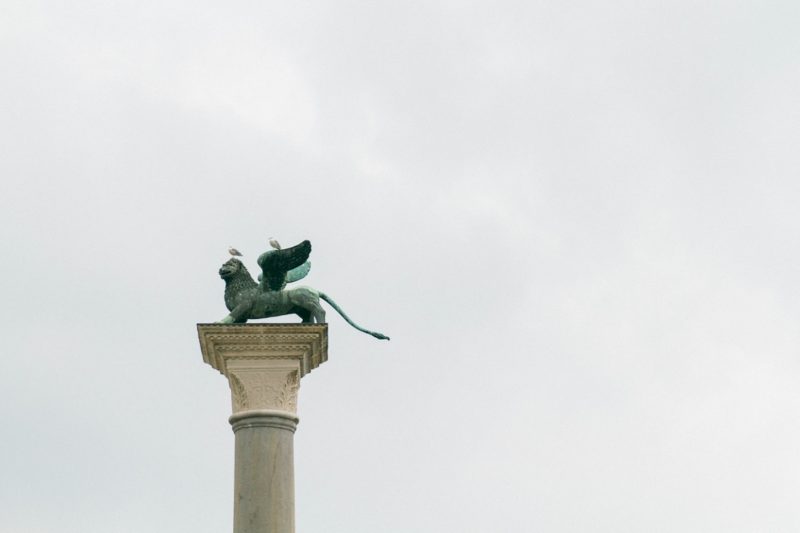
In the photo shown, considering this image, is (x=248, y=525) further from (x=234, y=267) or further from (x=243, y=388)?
(x=234, y=267)

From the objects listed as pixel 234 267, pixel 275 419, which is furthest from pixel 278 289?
pixel 275 419

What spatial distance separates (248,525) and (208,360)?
7.78 feet

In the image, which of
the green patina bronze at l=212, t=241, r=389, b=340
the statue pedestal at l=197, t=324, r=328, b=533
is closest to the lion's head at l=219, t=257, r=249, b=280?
the green patina bronze at l=212, t=241, r=389, b=340

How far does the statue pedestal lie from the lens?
13711mm

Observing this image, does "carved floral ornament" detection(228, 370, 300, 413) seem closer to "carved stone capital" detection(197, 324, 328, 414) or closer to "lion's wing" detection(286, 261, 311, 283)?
"carved stone capital" detection(197, 324, 328, 414)

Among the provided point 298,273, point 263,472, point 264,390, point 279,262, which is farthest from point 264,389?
point 298,273

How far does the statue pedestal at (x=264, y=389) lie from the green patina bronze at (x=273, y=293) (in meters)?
0.57

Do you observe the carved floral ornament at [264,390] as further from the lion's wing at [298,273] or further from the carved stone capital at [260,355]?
the lion's wing at [298,273]

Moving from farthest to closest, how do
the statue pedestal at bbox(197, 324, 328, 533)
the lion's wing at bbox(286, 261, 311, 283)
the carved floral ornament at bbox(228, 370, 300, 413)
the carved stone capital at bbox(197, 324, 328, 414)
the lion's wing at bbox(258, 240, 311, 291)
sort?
the lion's wing at bbox(286, 261, 311, 283) < the lion's wing at bbox(258, 240, 311, 291) < the carved stone capital at bbox(197, 324, 328, 414) < the carved floral ornament at bbox(228, 370, 300, 413) < the statue pedestal at bbox(197, 324, 328, 533)

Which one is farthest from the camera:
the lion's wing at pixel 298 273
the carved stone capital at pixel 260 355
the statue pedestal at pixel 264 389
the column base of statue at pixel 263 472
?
the lion's wing at pixel 298 273

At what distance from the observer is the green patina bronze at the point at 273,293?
15.1 meters

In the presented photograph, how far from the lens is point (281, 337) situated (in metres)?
14.5

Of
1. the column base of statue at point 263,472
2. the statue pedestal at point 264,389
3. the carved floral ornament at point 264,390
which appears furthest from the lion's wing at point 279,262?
the column base of statue at point 263,472

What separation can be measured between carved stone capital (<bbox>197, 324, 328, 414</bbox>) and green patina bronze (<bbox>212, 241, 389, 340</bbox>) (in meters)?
0.56
